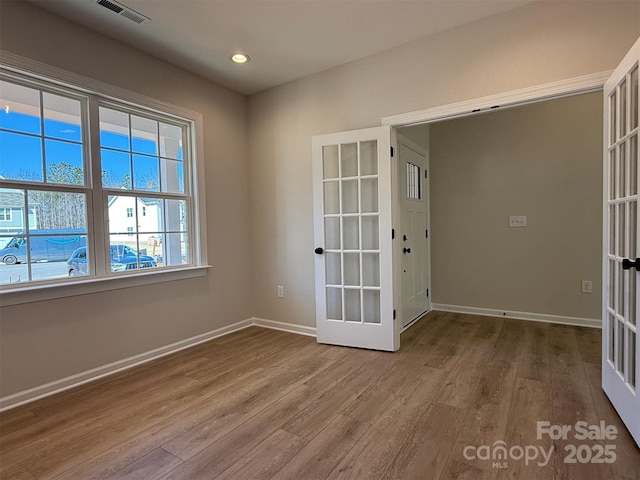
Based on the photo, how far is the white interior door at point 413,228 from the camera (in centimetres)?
378

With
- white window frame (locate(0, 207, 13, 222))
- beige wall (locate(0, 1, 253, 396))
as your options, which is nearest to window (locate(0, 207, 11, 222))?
white window frame (locate(0, 207, 13, 222))

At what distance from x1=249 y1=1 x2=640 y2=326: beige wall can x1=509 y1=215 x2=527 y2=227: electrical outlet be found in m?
0.12

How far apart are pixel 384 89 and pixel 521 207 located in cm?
226

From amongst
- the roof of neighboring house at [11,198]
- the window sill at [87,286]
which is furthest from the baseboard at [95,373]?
the roof of neighboring house at [11,198]

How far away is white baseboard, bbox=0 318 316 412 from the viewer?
7.58 ft

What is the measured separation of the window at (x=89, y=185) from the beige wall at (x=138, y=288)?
0.18m

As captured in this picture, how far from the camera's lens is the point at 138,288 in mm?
2969

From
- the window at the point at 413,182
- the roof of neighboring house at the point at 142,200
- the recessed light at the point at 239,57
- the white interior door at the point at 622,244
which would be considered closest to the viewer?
the white interior door at the point at 622,244

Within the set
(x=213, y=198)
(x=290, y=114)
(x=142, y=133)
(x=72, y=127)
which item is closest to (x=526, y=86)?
(x=290, y=114)

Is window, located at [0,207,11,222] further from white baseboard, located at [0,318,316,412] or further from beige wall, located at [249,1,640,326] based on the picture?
beige wall, located at [249,1,640,326]

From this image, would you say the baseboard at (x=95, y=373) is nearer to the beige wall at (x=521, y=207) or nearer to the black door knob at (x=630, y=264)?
the beige wall at (x=521, y=207)

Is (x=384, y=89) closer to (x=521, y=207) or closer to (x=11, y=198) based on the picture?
(x=521, y=207)

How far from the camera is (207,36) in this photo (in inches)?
109

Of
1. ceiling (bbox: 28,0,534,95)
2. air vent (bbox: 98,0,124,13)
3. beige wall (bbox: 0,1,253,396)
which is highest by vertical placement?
ceiling (bbox: 28,0,534,95)
